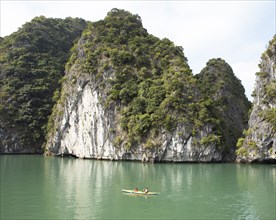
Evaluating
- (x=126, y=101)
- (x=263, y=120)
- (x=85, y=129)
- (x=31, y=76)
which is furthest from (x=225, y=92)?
(x=31, y=76)

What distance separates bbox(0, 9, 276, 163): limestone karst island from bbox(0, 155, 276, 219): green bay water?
1119 centimetres

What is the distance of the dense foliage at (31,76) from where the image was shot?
210 feet

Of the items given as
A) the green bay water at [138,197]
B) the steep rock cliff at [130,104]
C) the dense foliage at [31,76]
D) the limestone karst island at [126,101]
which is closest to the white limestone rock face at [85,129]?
the steep rock cliff at [130,104]

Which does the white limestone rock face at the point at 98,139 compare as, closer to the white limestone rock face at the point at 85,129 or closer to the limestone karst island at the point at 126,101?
the white limestone rock face at the point at 85,129

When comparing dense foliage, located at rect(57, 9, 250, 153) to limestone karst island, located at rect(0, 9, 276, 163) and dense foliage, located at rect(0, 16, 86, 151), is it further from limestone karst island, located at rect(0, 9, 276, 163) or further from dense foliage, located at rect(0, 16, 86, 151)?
dense foliage, located at rect(0, 16, 86, 151)

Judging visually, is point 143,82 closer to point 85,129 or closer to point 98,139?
point 98,139

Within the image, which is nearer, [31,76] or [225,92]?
[31,76]

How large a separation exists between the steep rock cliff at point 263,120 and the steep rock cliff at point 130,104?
3.74 meters

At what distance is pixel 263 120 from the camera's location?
43.5 meters

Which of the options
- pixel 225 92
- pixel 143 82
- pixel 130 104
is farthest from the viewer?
pixel 225 92

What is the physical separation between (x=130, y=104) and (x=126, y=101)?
94 cm

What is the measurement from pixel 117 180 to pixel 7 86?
148 feet

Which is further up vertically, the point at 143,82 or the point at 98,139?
the point at 143,82

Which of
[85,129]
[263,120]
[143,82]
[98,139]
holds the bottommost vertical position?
[98,139]
